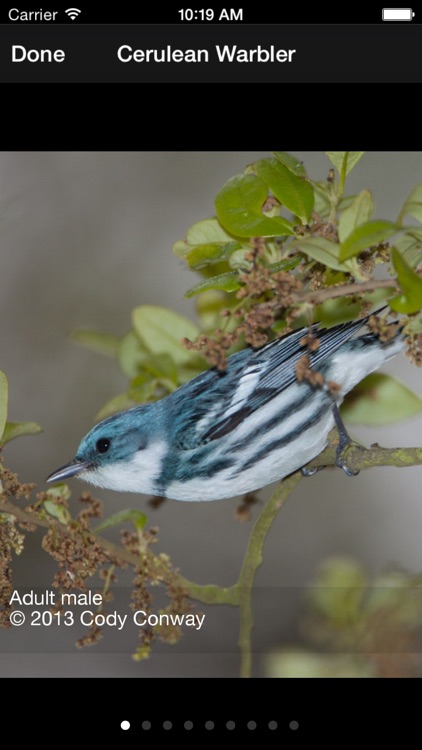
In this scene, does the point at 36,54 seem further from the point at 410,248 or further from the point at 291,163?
the point at 410,248

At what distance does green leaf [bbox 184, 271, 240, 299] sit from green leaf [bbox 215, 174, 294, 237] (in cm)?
4

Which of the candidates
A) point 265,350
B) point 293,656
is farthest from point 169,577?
point 265,350

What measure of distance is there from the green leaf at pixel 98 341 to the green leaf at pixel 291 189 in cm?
29

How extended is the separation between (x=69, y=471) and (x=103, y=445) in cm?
5

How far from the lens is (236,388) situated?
2.60 ft

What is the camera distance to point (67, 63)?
2.33 feet

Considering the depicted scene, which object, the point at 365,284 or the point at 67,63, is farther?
the point at 67,63

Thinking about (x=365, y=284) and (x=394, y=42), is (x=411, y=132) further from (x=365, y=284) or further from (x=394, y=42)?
(x=365, y=284)

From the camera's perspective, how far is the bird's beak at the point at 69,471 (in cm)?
74

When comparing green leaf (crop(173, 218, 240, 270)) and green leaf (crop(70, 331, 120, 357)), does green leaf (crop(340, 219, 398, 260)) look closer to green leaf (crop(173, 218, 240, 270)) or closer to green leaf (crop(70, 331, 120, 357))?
green leaf (crop(173, 218, 240, 270))

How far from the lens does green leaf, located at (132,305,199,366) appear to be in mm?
787

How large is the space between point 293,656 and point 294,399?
246 millimetres

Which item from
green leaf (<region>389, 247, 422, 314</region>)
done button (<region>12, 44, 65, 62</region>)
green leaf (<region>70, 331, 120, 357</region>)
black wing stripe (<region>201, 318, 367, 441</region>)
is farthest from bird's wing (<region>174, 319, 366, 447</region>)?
done button (<region>12, 44, 65, 62</region>)
